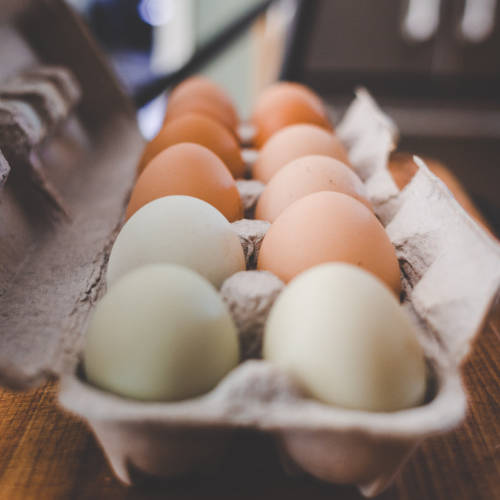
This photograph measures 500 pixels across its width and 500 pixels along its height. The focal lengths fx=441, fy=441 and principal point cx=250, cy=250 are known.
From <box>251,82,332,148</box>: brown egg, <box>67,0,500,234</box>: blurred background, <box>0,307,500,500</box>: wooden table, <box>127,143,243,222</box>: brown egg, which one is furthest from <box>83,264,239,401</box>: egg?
<box>67,0,500,234</box>: blurred background

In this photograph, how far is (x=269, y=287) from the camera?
0.54m

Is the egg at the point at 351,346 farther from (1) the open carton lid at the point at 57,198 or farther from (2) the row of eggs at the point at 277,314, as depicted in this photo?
(1) the open carton lid at the point at 57,198

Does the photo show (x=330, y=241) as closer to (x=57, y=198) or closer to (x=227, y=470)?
(x=227, y=470)

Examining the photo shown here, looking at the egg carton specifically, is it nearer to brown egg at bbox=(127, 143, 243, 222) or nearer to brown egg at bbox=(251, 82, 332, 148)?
brown egg at bbox=(127, 143, 243, 222)

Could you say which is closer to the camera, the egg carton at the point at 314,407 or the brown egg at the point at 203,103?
the egg carton at the point at 314,407

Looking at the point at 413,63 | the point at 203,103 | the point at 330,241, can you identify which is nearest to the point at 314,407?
the point at 330,241

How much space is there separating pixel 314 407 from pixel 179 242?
10.7 inches

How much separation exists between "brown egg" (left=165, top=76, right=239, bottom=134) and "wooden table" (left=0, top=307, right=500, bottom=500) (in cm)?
84

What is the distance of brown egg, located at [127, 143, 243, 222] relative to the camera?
709mm

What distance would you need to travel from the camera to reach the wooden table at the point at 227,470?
1.57 feet

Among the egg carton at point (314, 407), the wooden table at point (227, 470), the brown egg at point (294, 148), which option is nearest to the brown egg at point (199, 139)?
the brown egg at point (294, 148)

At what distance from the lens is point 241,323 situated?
0.54 metres

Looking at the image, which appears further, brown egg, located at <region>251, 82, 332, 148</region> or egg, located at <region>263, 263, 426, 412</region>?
brown egg, located at <region>251, 82, 332, 148</region>

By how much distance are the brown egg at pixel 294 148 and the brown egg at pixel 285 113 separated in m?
0.21
